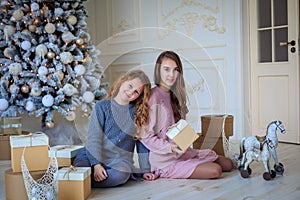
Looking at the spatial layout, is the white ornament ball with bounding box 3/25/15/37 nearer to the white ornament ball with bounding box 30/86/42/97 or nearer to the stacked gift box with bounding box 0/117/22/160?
the white ornament ball with bounding box 30/86/42/97

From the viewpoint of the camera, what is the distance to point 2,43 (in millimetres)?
3086

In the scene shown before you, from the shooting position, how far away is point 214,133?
237cm

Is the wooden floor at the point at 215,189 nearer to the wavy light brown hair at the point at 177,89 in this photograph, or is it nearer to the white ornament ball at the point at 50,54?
the wavy light brown hair at the point at 177,89

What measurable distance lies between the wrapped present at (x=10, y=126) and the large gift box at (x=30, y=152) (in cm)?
123

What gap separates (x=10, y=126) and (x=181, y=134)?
5.06ft

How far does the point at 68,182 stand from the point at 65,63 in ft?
5.04

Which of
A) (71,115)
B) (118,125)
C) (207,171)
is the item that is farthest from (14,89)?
(207,171)

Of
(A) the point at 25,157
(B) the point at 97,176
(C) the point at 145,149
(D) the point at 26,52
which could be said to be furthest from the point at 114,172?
(D) the point at 26,52

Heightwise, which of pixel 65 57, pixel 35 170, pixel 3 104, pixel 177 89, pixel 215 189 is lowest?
pixel 215 189

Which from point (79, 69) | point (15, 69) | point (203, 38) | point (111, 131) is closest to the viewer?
point (111, 131)

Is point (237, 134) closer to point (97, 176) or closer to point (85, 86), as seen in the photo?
point (85, 86)

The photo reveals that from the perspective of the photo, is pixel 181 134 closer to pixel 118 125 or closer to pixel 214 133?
pixel 118 125

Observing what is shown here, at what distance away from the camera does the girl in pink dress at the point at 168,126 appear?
2055mm

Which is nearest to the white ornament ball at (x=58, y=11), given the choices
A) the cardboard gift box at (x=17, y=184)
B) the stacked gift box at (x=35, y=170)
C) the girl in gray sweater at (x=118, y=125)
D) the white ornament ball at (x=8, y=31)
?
the white ornament ball at (x=8, y=31)
